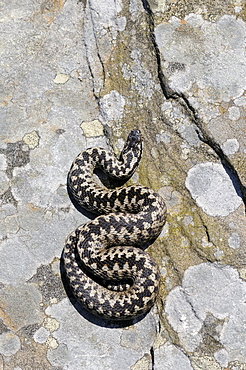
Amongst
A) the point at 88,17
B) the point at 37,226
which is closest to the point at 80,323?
the point at 37,226

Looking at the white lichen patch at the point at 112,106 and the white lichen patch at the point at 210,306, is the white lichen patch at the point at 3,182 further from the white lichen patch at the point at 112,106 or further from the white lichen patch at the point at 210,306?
the white lichen patch at the point at 210,306

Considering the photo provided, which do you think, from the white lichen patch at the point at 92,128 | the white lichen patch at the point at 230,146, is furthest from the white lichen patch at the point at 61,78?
the white lichen patch at the point at 230,146

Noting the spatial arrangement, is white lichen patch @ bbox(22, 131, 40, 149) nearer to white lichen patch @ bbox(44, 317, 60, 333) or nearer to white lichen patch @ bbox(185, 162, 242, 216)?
white lichen patch @ bbox(185, 162, 242, 216)

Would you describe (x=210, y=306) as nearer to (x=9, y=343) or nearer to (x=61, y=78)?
(x=9, y=343)

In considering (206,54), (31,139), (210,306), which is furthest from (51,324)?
(206,54)

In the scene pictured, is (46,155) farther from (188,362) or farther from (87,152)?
(188,362)

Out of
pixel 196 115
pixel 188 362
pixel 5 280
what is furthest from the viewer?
pixel 196 115
